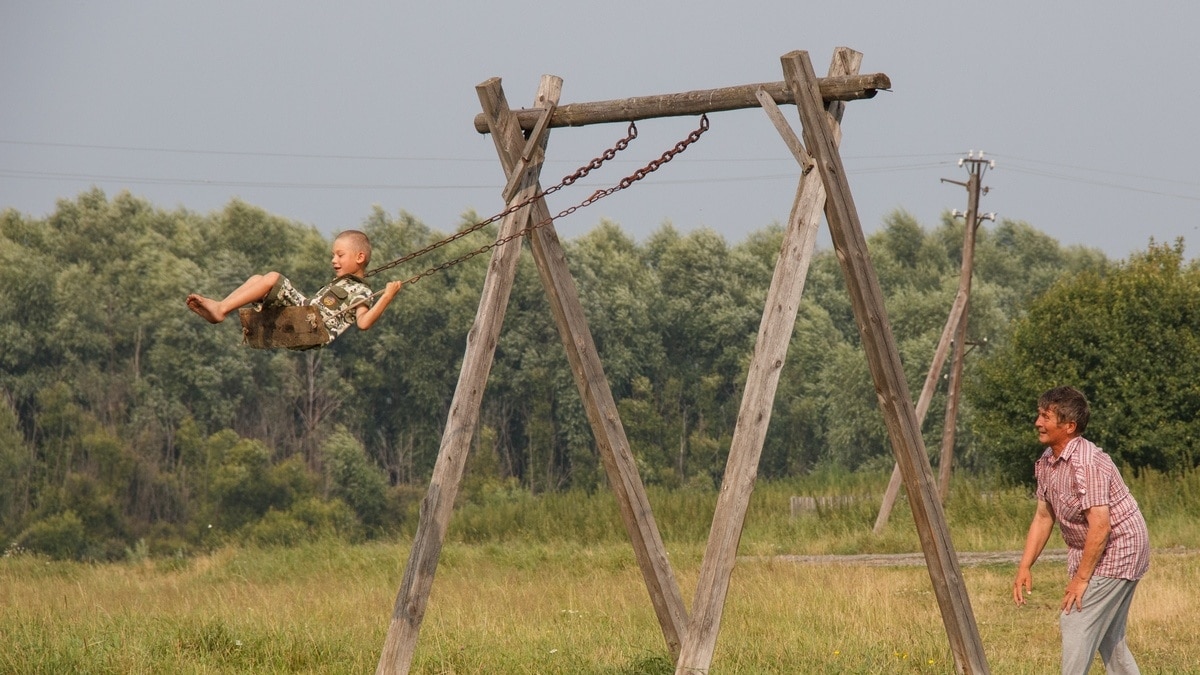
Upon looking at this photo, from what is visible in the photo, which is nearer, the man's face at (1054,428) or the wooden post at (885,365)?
the man's face at (1054,428)

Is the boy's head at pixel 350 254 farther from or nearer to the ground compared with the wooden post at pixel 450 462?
farther from the ground

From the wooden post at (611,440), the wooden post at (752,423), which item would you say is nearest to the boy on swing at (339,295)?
the wooden post at (611,440)

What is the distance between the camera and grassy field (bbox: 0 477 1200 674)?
8.28 m

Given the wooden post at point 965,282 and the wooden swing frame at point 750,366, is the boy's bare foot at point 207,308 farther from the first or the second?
the wooden post at point 965,282

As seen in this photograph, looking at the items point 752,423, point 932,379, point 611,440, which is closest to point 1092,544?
point 752,423

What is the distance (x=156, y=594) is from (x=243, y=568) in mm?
3904

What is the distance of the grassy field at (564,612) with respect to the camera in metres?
8.28

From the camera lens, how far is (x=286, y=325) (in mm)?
6516

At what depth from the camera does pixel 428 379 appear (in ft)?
174

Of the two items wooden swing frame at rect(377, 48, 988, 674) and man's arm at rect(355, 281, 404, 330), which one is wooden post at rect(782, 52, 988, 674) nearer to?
wooden swing frame at rect(377, 48, 988, 674)

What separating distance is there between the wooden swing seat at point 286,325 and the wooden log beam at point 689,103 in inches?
68.4

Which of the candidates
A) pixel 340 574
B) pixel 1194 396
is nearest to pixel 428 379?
pixel 1194 396

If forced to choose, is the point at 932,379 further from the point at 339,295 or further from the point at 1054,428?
the point at 339,295

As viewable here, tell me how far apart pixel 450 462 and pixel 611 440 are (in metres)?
1.11
